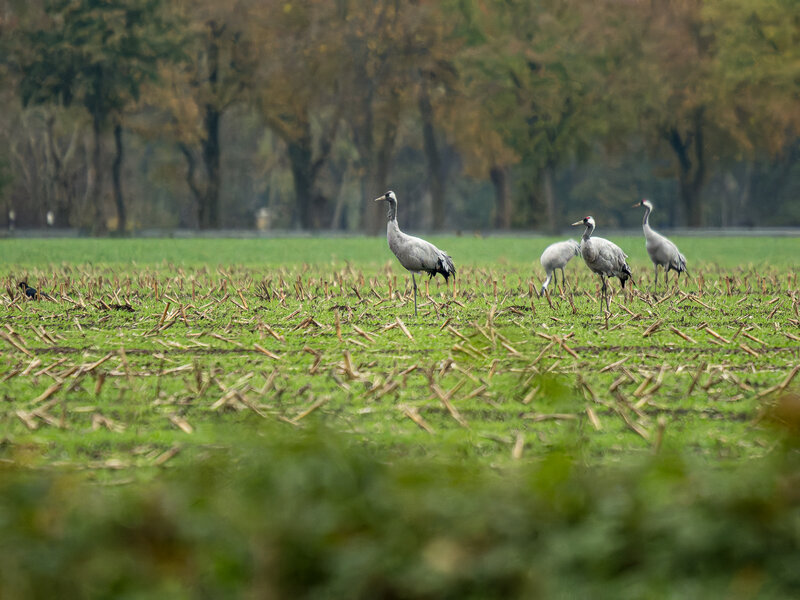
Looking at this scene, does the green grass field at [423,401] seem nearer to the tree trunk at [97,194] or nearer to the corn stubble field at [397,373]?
the corn stubble field at [397,373]

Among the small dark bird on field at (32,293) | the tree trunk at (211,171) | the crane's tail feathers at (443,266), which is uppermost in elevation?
the tree trunk at (211,171)

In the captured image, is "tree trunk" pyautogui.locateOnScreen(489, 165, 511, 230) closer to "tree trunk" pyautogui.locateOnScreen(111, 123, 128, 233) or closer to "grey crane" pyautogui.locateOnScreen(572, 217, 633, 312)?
"tree trunk" pyautogui.locateOnScreen(111, 123, 128, 233)

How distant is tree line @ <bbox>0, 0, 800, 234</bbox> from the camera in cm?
4694

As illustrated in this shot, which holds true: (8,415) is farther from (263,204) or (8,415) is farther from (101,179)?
(263,204)

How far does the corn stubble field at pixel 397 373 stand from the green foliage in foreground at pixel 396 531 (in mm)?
264

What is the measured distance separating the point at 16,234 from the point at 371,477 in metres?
49.0

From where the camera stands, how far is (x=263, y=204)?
Result: 3307 inches

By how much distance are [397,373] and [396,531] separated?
447 centimetres

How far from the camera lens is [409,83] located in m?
50.7

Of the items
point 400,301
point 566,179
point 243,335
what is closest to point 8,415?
point 243,335

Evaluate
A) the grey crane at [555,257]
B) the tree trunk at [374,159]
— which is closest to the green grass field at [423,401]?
the grey crane at [555,257]

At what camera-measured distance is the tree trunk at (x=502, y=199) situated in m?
59.0

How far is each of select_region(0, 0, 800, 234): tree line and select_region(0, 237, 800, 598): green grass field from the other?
1289 inches

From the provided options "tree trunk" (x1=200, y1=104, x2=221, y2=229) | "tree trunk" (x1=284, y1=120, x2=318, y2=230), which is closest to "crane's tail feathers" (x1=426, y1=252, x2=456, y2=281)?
"tree trunk" (x1=284, y1=120, x2=318, y2=230)
